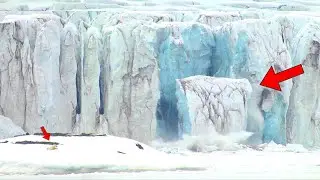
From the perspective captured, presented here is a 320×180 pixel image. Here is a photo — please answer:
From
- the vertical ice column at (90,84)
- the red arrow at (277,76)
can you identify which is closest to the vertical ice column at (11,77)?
the vertical ice column at (90,84)

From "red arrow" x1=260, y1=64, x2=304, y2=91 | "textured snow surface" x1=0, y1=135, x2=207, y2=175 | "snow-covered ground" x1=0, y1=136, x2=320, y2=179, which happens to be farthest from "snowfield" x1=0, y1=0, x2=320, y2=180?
"textured snow surface" x1=0, y1=135, x2=207, y2=175

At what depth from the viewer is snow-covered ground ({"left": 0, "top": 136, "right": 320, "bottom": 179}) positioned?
18.1 m

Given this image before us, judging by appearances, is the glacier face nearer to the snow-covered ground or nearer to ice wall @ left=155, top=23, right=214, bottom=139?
ice wall @ left=155, top=23, right=214, bottom=139

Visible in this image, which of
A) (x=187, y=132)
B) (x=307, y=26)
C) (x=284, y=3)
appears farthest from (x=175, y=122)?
(x=284, y=3)

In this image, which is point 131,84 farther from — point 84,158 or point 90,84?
point 84,158

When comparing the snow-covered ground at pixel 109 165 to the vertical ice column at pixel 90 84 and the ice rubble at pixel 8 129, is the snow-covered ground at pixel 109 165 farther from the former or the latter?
the vertical ice column at pixel 90 84

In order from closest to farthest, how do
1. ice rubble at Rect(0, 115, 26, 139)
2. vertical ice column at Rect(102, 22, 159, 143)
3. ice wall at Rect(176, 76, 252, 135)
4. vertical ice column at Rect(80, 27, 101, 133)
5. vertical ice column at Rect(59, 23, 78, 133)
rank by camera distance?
ice rubble at Rect(0, 115, 26, 139)
ice wall at Rect(176, 76, 252, 135)
vertical ice column at Rect(102, 22, 159, 143)
vertical ice column at Rect(59, 23, 78, 133)
vertical ice column at Rect(80, 27, 101, 133)

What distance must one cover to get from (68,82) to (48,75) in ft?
2.71

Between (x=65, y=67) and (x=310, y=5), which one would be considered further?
(x=310, y=5)

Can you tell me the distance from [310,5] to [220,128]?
536 inches

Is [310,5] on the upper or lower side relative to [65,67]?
upper

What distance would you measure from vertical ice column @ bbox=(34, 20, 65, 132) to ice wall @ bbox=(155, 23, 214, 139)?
10.7 ft

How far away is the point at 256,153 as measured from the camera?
82.4 ft

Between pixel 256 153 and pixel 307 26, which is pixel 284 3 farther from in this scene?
pixel 256 153
